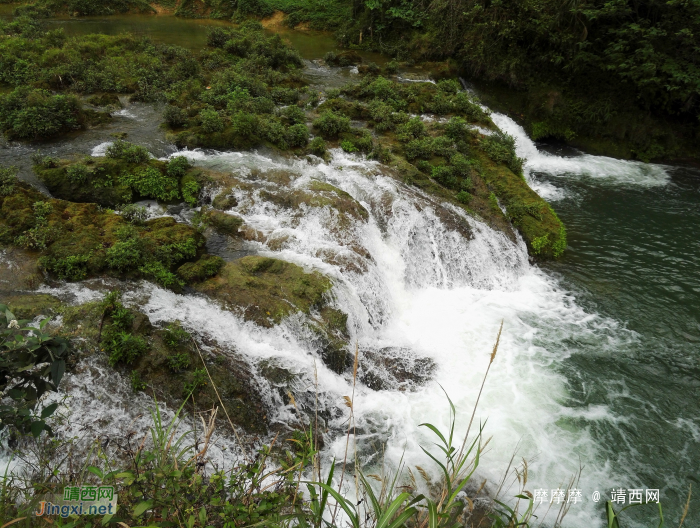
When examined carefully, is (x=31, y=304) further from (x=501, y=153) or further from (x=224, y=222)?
(x=501, y=153)

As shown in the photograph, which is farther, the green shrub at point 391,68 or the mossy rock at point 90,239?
the green shrub at point 391,68

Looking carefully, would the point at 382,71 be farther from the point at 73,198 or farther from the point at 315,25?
the point at 73,198

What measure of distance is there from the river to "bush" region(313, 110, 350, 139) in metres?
1.20

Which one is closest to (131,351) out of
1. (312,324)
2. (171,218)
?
(312,324)

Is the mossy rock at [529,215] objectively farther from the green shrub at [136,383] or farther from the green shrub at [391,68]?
the green shrub at [391,68]

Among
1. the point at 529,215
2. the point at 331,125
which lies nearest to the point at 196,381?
the point at 331,125

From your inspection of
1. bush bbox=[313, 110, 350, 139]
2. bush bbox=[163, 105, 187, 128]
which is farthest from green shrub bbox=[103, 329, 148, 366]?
bush bbox=[313, 110, 350, 139]

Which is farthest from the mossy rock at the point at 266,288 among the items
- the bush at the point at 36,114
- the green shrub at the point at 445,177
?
the bush at the point at 36,114

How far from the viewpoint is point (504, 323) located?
923 cm

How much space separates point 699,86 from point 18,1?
42.9 meters

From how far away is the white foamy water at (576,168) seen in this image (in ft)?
49.9

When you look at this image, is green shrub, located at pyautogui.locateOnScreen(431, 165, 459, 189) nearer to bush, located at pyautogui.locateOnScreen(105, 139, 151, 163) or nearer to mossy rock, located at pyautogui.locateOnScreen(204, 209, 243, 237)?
mossy rock, located at pyautogui.locateOnScreen(204, 209, 243, 237)

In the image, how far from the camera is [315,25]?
30.3 metres

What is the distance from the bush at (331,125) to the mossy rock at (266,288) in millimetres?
6065
